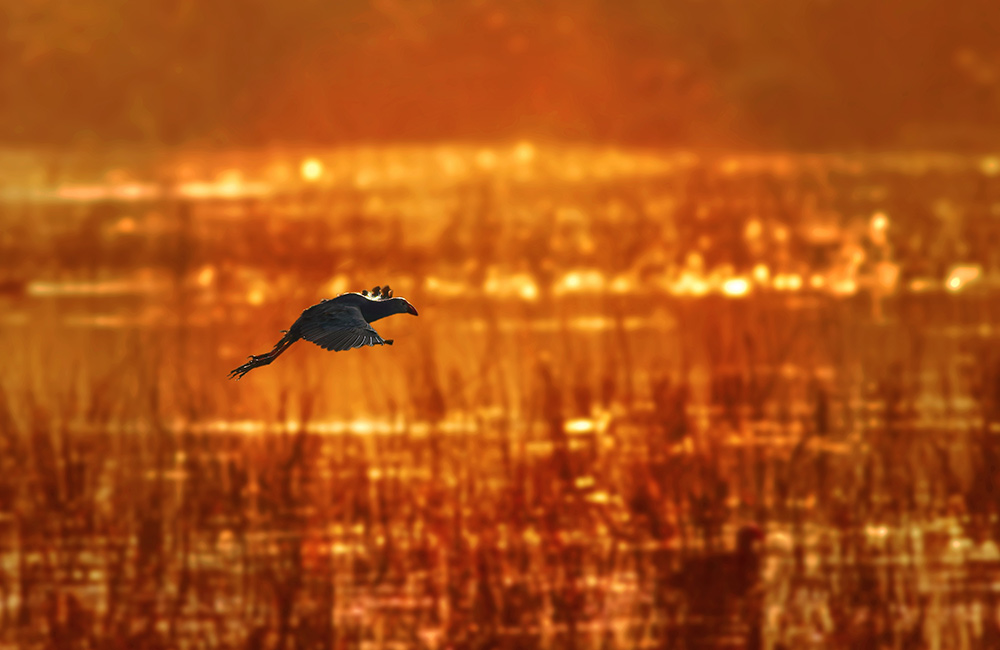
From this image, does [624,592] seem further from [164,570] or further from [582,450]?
[164,570]

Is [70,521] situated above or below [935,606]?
above

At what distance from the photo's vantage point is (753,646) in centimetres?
5584

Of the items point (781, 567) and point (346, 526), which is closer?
point (346, 526)

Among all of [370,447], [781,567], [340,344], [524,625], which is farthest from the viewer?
[781,567]

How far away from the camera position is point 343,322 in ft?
43.2

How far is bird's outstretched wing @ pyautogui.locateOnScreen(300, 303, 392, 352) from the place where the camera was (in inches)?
498

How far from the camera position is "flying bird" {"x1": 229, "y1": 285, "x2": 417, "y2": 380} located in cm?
1274

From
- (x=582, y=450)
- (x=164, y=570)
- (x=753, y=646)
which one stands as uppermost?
(x=582, y=450)

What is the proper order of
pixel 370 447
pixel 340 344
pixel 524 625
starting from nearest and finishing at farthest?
pixel 340 344
pixel 370 447
pixel 524 625

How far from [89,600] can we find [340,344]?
153ft

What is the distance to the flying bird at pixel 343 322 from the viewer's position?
41.8 ft

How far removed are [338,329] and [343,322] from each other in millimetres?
156

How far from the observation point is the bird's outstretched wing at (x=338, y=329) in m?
12.7

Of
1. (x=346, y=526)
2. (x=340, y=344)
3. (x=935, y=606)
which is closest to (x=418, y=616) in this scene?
(x=346, y=526)
